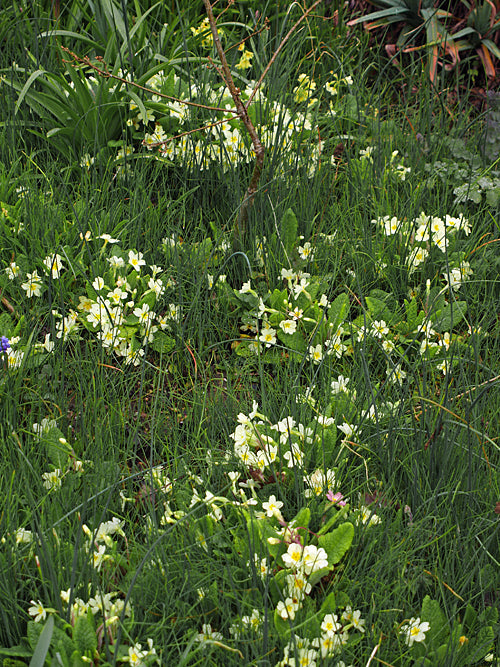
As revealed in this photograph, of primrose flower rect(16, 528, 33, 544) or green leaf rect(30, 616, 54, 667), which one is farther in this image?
primrose flower rect(16, 528, 33, 544)

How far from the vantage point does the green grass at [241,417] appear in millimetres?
1408

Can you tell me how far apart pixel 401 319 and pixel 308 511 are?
3.26 ft

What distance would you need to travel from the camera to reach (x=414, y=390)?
2.00 metres

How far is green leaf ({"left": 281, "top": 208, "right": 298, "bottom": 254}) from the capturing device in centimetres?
244

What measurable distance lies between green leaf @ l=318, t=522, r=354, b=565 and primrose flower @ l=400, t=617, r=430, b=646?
20 cm

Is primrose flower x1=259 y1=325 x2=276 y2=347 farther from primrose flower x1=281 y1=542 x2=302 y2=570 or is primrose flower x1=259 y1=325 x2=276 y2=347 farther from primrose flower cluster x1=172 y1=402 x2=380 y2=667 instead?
primrose flower x1=281 y1=542 x2=302 y2=570

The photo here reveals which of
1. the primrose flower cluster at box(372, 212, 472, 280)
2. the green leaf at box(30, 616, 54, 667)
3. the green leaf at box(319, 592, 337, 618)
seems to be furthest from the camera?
the primrose flower cluster at box(372, 212, 472, 280)

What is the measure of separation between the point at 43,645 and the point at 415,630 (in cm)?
77

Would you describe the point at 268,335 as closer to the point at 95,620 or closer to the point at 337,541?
the point at 337,541

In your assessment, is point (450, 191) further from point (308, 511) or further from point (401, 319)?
point (308, 511)

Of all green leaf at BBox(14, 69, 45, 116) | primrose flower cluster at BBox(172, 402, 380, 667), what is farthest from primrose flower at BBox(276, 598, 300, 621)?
green leaf at BBox(14, 69, 45, 116)

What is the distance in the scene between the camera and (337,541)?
148 centimetres

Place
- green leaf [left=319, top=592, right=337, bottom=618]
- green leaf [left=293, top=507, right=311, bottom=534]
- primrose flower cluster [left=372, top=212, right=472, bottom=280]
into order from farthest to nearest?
primrose flower cluster [left=372, top=212, right=472, bottom=280] < green leaf [left=293, top=507, right=311, bottom=534] < green leaf [left=319, top=592, right=337, bottom=618]

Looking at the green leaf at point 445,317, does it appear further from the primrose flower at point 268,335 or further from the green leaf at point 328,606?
the green leaf at point 328,606
